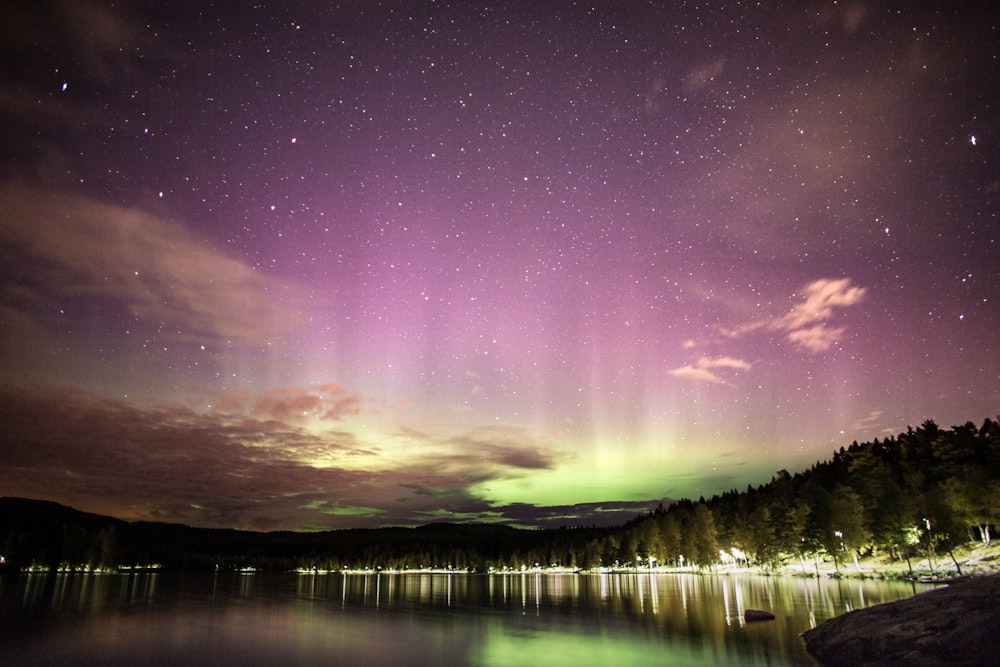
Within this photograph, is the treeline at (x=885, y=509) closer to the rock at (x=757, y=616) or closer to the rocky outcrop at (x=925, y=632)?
the rock at (x=757, y=616)

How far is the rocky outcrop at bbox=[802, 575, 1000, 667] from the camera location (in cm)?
2198

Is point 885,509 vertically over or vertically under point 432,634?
over

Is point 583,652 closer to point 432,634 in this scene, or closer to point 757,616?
point 432,634

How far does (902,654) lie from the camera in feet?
76.7

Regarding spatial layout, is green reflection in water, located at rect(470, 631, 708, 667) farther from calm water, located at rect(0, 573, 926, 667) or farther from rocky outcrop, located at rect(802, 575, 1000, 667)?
rocky outcrop, located at rect(802, 575, 1000, 667)

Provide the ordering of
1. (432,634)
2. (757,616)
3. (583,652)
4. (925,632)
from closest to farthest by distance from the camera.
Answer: (925,632) → (583,652) → (757,616) → (432,634)

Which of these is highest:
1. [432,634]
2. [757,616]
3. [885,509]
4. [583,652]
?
[885,509]

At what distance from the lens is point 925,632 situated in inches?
938

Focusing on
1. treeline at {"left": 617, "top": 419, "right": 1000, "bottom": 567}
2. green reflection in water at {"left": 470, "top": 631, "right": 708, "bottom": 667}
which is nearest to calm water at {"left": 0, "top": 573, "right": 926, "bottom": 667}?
green reflection in water at {"left": 470, "top": 631, "right": 708, "bottom": 667}

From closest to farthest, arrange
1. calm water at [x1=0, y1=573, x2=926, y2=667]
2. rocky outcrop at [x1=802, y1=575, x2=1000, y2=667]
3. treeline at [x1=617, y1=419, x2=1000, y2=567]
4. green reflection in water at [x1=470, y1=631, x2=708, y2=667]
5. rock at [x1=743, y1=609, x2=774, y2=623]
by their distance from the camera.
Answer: rocky outcrop at [x1=802, y1=575, x2=1000, y2=667]
green reflection in water at [x1=470, y1=631, x2=708, y2=667]
calm water at [x1=0, y1=573, x2=926, y2=667]
rock at [x1=743, y1=609, x2=774, y2=623]
treeline at [x1=617, y1=419, x2=1000, y2=567]

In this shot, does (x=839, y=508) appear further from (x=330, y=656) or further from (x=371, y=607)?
(x=330, y=656)

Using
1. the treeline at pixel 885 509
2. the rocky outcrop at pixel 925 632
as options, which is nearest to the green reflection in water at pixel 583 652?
the rocky outcrop at pixel 925 632

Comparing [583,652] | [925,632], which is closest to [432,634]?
[583,652]

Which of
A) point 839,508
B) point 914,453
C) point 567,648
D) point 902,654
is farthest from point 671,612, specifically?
point 914,453
